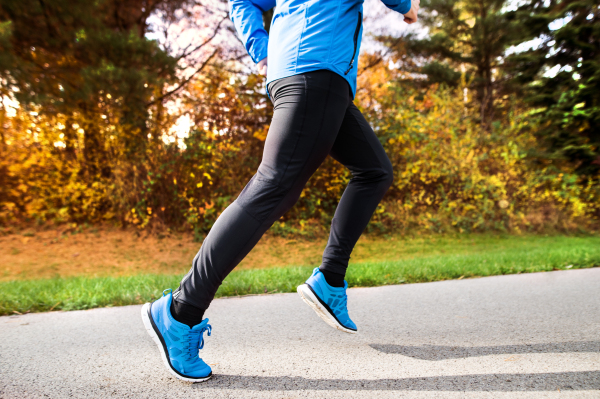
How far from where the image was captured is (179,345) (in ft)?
4.36

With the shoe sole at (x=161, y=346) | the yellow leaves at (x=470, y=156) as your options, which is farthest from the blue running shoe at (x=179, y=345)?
the yellow leaves at (x=470, y=156)

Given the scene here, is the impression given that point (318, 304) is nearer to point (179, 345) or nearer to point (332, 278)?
point (332, 278)

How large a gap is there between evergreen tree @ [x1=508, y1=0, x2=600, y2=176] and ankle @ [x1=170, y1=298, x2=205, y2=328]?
8678mm

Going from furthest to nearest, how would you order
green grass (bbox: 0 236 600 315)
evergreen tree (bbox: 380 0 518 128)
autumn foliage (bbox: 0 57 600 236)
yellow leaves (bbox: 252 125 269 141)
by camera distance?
evergreen tree (bbox: 380 0 518 128)
yellow leaves (bbox: 252 125 269 141)
autumn foliage (bbox: 0 57 600 236)
green grass (bbox: 0 236 600 315)

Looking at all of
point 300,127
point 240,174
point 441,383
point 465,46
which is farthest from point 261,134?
point 465,46

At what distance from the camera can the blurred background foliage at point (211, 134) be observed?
6.58m

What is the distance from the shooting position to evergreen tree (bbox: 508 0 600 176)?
763 centimetres

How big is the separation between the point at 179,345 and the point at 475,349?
1.19 m

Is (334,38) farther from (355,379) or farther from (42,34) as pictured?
(42,34)

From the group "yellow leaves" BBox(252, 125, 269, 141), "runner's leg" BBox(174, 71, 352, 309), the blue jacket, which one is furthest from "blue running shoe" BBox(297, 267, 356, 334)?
"yellow leaves" BBox(252, 125, 269, 141)

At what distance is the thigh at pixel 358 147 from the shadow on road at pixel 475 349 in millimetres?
761

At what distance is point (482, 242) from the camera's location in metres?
7.35

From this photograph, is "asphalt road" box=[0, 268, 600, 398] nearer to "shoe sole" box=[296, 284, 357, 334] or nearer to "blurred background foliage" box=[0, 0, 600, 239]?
"shoe sole" box=[296, 284, 357, 334]

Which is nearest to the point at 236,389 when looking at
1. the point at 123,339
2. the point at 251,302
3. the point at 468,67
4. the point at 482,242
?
the point at 123,339
